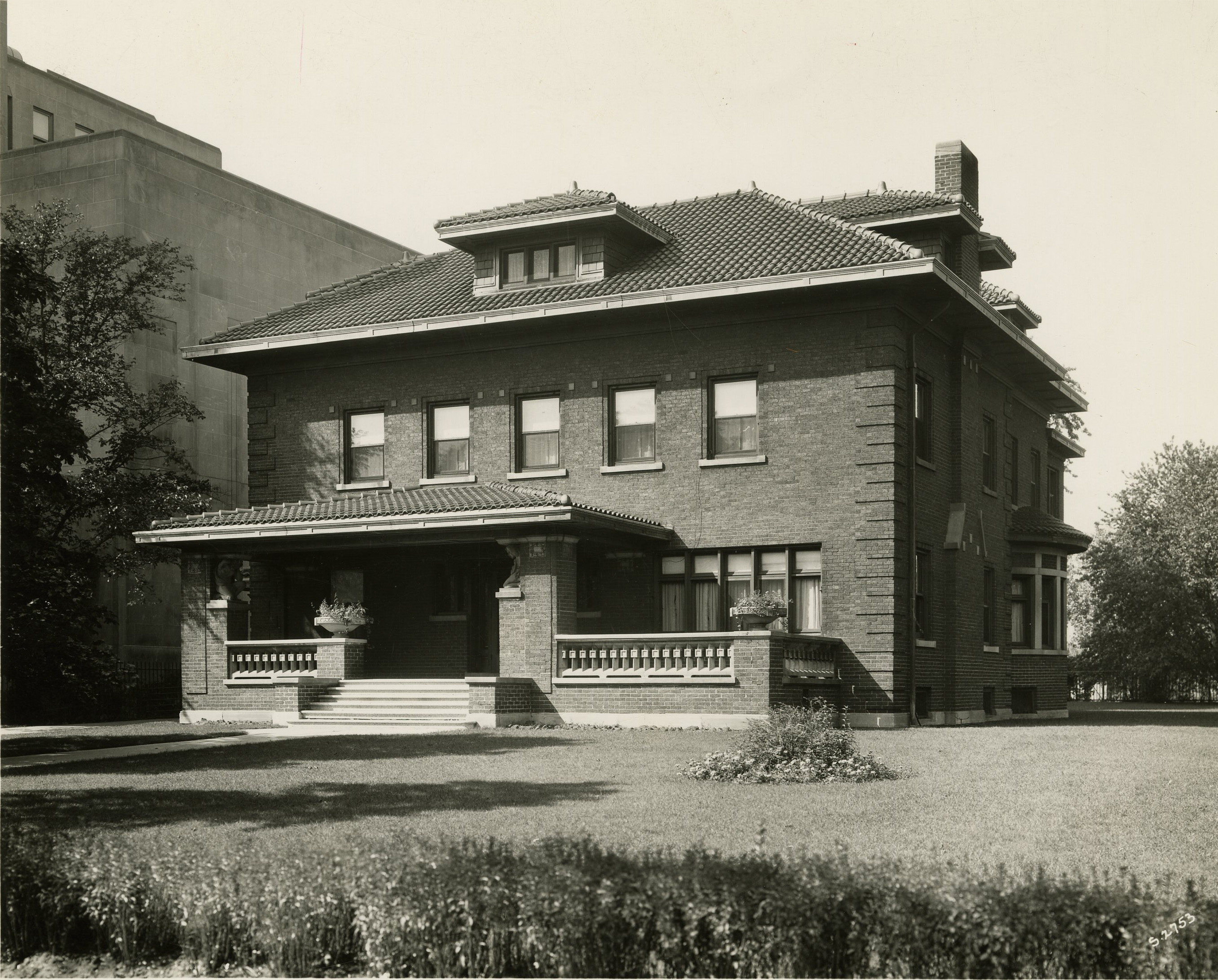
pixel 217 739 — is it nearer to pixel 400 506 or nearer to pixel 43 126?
pixel 400 506

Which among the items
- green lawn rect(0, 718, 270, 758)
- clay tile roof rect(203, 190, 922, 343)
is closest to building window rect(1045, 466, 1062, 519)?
clay tile roof rect(203, 190, 922, 343)

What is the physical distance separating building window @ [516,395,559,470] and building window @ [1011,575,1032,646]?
12141 mm

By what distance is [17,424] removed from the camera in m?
15.7

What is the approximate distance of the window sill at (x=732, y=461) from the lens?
1081 inches

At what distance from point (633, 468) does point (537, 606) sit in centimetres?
413

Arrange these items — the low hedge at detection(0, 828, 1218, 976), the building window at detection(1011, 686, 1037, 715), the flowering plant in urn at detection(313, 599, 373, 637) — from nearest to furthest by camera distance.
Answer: the low hedge at detection(0, 828, 1218, 976) < the flowering plant in urn at detection(313, 599, 373, 637) < the building window at detection(1011, 686, 1037, 715)

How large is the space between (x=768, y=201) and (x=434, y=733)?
577 inches

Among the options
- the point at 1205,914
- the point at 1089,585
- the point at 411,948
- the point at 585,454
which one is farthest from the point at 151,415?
the point at 1089,585

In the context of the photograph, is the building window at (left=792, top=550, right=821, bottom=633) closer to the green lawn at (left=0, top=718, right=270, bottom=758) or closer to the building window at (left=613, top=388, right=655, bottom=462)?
the building window at (left=613, top=388, right=655, bottom=462)

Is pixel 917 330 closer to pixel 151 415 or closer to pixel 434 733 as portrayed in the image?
pixel 434 733

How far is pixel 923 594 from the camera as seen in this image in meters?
28.8

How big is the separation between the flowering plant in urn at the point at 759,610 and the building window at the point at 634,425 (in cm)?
404

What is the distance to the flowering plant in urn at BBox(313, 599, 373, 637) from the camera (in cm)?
2794

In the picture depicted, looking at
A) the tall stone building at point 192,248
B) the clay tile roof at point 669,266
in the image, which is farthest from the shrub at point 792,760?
the tall stone building at point 192,248
